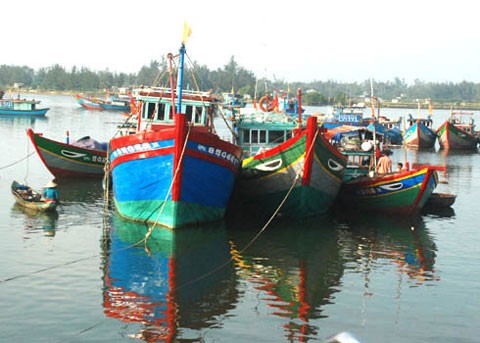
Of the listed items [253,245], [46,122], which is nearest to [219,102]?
[253,245]

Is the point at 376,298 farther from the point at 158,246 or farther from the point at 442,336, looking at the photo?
the point at 158,246

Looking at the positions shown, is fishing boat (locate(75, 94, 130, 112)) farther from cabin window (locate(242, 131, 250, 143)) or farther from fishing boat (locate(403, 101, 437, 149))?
cabin window (locate(242, 131, 250, 143))

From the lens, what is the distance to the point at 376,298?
15.9 m

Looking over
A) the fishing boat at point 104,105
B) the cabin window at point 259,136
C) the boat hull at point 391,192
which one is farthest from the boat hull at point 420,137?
the fishing boat at point 104,105

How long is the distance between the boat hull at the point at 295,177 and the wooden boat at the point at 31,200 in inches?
283

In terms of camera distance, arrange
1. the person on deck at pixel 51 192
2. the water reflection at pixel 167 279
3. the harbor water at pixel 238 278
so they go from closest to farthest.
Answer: the harbor water at pixel 238 278
the water reflection at pixel 167 279
the person on deck at pixel 51 192

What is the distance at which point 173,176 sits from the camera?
2066cm

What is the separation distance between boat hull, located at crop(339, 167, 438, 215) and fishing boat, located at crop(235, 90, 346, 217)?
149 cm

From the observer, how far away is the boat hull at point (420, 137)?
211ft

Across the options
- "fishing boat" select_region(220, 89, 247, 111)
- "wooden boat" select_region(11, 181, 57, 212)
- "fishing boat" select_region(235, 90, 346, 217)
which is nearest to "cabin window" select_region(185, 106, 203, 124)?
"fishing boat" select_region(220, 89, 247, 111)

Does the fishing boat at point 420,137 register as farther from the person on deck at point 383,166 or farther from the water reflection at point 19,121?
the water reflection at point 19,121

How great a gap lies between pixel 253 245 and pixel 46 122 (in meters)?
61.8

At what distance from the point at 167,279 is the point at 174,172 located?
4799mm

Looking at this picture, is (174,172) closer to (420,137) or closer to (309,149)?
(309,149)
